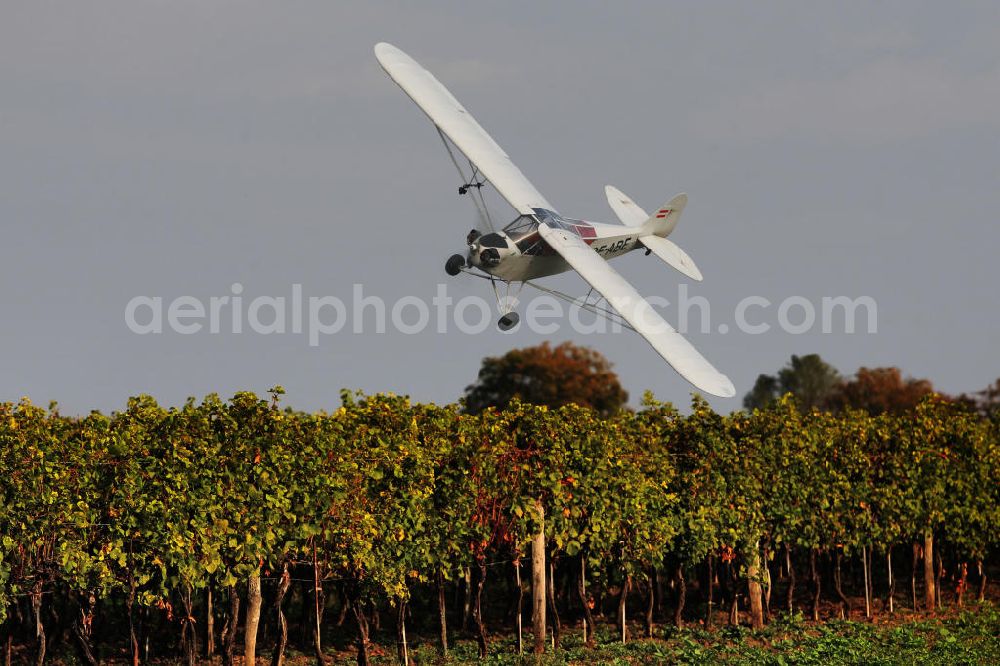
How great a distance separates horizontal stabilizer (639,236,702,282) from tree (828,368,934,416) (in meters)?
48.4

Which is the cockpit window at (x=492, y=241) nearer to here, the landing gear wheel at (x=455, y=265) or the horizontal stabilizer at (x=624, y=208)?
the landing gear wheel at (x=455, y=265)

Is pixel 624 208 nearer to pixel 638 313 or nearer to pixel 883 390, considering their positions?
pixel 638 313

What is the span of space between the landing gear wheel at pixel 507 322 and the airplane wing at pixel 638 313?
2.22 metres

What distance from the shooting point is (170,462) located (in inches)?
987

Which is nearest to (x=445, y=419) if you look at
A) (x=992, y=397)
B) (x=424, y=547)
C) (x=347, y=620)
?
(x=424, y=547)

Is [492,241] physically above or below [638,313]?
above

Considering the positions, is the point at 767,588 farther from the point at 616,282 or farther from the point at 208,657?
the point at 208,657

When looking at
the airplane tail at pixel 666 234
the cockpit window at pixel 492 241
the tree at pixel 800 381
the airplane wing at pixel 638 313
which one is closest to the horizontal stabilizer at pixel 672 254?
the airplane tail at pixel 666 234

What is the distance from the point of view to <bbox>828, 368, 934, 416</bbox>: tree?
92.1 metres

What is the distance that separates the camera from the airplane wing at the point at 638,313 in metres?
29.4

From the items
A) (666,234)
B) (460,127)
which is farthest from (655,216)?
(460,127)

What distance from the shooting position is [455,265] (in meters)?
36.1

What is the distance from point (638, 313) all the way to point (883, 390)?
65.1 metres

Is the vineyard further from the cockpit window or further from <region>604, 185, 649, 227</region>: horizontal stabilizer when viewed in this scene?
<region>604, 185, 649, 227</region>: horizontal stabilizer
